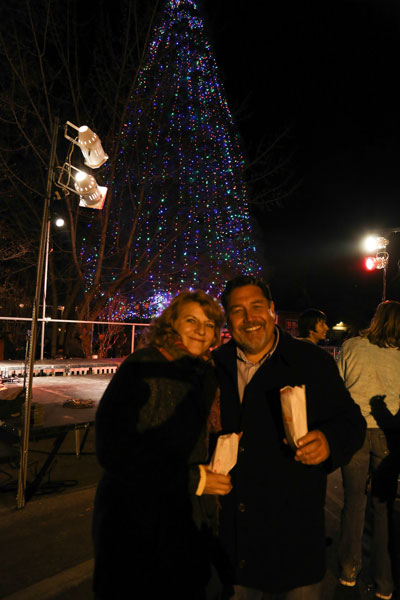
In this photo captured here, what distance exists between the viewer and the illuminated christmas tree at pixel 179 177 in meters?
11.1

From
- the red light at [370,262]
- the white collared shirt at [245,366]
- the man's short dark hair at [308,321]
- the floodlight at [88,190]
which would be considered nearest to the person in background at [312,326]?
the man's short dark hair at [308,321]

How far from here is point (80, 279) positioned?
1161 centimetres

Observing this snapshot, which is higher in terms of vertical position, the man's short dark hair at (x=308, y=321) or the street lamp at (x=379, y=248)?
the street lamp at (x=379, y=248)

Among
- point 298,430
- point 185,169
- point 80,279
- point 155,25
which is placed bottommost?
point 298,430

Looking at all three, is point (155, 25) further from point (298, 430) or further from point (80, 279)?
point (298, 430)

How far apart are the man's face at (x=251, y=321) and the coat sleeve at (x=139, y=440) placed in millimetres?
503

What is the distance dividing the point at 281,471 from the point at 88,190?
164 inches

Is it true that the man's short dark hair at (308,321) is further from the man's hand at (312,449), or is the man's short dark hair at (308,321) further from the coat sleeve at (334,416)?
the man's hand at (312,449)

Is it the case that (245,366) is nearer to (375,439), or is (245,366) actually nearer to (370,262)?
(375,439)

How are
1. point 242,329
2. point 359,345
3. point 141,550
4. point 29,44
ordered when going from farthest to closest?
point 29,44 < point 359,345 < point 242,329 < point 141,550

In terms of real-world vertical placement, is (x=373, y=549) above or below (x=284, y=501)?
below

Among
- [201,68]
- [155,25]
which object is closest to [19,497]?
[155,25]

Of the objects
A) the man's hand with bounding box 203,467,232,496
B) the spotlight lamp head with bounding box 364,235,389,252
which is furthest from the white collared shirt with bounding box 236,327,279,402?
the spotlight lamp head with bounding box 364,235,389,252

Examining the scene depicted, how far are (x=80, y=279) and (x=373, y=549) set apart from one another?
10.5 meters
